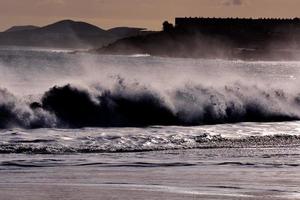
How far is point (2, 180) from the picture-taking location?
55.1 feet

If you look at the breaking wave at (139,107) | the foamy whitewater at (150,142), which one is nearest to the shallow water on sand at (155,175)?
the foamy whitewater at (150,142)

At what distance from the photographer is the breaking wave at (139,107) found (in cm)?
2970

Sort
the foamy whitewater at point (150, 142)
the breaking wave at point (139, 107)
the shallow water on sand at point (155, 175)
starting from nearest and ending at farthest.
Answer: the shallow water on sand at point (155, 175) → the foamy whitewater at point (150, 142) → the breaking wave at point (139, 107)

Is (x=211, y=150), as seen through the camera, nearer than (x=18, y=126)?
Yes

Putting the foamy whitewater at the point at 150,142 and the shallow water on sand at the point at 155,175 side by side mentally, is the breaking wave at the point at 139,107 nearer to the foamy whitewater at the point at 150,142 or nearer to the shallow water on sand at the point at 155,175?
the foamy whitewater at the point at 150,142

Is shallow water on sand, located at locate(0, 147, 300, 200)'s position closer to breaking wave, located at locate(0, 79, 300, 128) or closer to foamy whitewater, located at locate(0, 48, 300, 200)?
foamy whitewater, located at locate(0, 48, 300, 200)

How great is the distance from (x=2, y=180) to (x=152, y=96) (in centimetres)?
1739

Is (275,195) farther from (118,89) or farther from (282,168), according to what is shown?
(118,89)

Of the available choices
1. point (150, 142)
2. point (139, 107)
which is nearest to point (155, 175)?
point (150, 142)

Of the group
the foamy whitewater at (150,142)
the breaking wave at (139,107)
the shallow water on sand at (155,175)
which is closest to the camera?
the shallow water on sand at (155,175)

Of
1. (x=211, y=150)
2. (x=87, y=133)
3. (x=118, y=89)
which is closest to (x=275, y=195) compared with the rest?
(x=211, y=150)

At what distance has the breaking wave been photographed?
1169 inches

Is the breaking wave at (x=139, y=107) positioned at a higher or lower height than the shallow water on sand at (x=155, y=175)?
higher

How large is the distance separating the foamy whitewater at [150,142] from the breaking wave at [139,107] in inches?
1.3
